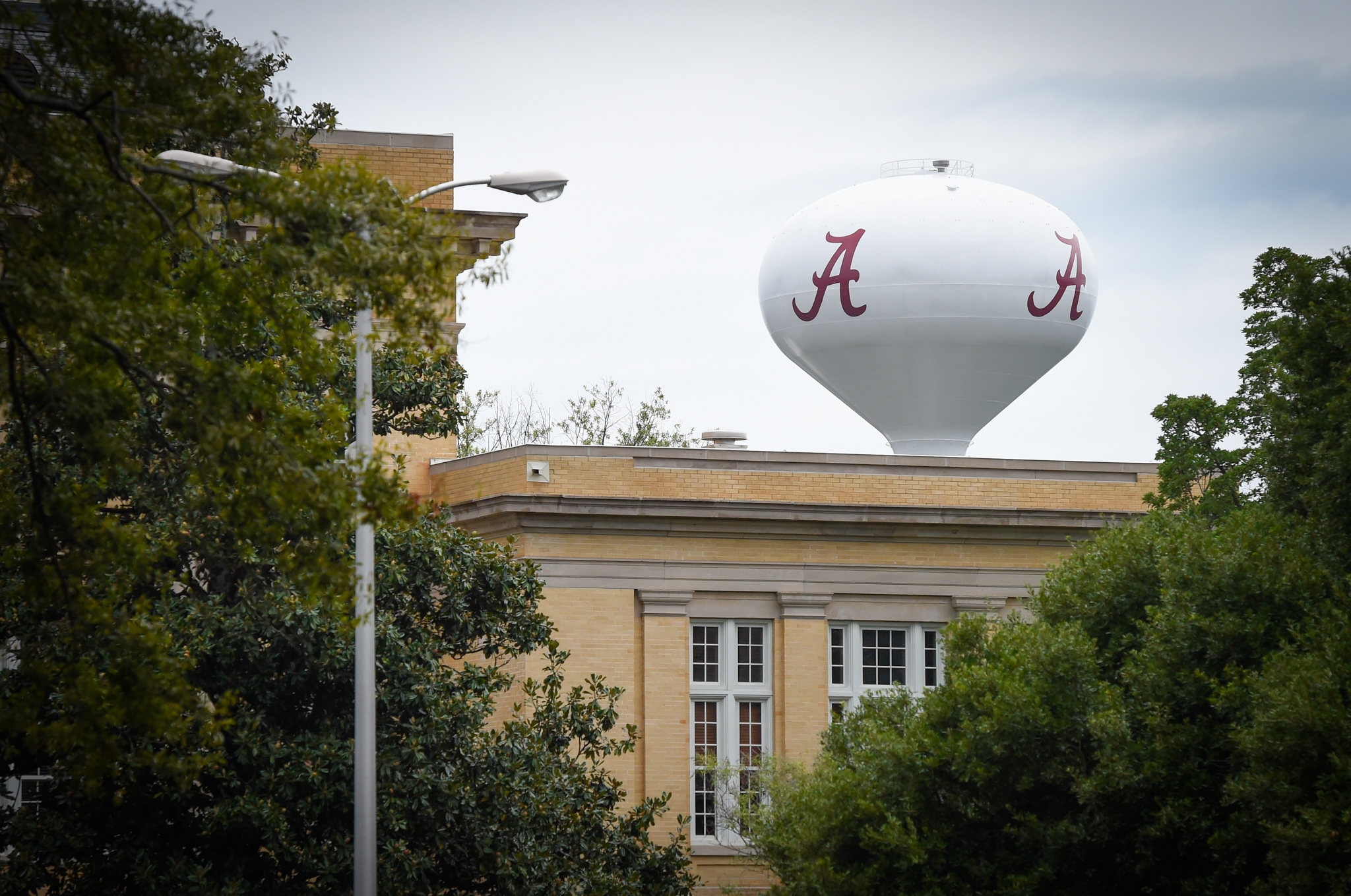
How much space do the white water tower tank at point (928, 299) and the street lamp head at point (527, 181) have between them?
17867mm

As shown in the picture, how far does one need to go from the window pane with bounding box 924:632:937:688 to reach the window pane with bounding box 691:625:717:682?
11.7 feet

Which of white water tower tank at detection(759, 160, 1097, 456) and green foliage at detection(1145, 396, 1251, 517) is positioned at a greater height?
white water tower tank at detection(759, 160, 1097, 456)

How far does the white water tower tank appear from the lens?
3269cm

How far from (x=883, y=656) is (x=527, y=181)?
1528 cm

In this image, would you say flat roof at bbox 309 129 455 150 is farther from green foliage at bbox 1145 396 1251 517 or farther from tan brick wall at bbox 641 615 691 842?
green foliage at bbox 1145 396 1251 517

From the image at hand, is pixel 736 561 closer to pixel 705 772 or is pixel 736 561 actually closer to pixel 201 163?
pixel 705 772

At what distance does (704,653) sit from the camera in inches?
1099

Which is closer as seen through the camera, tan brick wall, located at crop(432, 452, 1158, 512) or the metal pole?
the metal pole

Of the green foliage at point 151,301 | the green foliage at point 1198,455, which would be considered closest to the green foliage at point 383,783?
the green foliage at point 151,301

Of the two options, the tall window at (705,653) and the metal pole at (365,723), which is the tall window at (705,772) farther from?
the metal pole at (365,723)

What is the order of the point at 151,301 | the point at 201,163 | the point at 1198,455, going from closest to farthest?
the point at 151,301, the point at 201,163, the point at 1198,455

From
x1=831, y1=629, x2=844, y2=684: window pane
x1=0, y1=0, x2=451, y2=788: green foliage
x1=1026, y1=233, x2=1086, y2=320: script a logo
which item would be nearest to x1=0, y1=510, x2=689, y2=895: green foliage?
x1=0, y1=0, x2=451, y2=788: green foliage

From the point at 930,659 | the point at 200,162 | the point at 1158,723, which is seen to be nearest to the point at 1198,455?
the point at 930,659

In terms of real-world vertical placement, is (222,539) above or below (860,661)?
above
